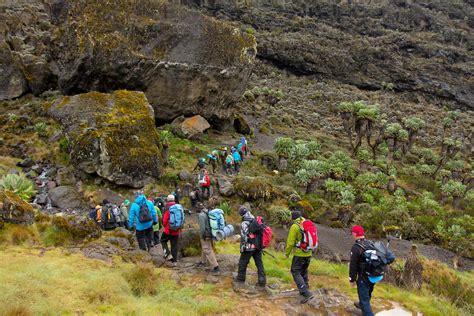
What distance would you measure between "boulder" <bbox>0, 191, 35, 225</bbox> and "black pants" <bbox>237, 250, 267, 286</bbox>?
19.6 ft

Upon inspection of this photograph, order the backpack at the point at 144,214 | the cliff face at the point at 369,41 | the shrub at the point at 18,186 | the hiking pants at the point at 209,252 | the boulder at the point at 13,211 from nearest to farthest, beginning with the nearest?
the hiking pants at the point at 209,252
the backpack at the point at 144,214
the boulder at the point at 13,211
the shrub at the point at 18,186
the cliff face at the point at 369,41

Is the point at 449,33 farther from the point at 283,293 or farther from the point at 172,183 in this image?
the point at 283,293

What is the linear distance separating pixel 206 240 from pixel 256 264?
1268mm

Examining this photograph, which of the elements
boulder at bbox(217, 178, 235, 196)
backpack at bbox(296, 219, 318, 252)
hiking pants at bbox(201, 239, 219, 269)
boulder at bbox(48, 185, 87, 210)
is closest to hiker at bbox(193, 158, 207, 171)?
boulder at bbox(217, 178, 235, 196)

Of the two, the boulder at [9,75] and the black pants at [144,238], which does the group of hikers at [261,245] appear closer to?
the black pants at [144,238]

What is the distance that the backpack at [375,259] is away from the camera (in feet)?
21.6

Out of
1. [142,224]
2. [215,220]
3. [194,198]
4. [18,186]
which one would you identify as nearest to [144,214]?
[142,224]

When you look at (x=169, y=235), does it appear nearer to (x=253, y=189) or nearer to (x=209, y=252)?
(x=209, y=252)

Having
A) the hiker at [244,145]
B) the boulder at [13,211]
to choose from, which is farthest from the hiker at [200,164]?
the boulder at [13,211]

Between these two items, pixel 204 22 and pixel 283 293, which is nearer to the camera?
pixel 283 293

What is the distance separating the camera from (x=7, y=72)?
86.7 ft

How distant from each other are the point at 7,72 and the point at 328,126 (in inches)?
1327

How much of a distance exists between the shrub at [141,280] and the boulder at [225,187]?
10717mm

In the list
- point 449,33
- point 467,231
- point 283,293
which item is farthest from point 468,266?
point 449,33
